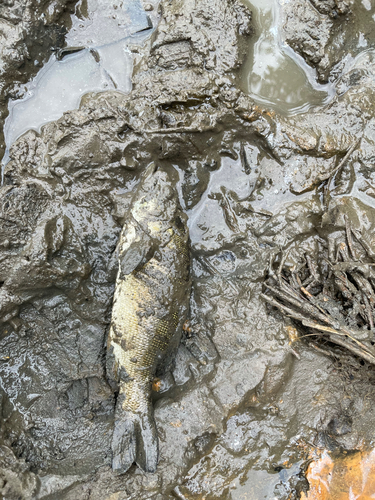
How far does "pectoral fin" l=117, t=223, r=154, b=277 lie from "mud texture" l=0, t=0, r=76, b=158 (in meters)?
1.94

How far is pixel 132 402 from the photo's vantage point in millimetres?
4012

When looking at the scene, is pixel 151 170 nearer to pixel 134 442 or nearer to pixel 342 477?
pixel 134 442

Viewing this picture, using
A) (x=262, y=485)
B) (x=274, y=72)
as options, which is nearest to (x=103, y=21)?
(x=274, y=72)

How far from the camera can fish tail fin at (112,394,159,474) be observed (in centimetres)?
388

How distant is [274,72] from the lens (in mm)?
4562

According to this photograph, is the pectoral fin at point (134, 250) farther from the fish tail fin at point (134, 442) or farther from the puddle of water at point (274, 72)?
the puddle of water at point (274, 72)

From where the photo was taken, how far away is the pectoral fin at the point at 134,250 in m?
3.79

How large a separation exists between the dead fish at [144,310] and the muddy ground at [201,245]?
0.27m

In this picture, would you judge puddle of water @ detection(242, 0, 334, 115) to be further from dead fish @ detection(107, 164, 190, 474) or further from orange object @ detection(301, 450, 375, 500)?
orange object @ detection(301, 450, 375, 500)

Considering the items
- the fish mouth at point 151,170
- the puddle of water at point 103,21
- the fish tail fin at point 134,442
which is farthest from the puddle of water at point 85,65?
the fish tail fin at point 134,442

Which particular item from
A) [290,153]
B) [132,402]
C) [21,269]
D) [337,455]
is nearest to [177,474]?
[132,402]

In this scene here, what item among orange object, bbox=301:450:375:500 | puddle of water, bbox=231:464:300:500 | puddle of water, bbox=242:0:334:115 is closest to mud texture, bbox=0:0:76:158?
puddle of water, bbox=242:0:334:115

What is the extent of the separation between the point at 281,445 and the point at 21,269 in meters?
3.68

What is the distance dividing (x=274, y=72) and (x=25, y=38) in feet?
10.1
